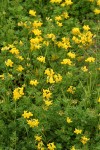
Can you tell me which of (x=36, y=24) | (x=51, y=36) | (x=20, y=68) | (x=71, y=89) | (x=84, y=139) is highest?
(x=36, y=24)

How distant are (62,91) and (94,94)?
16.7 inches

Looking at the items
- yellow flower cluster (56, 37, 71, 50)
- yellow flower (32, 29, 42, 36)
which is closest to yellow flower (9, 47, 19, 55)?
yellow flower (32, 29, 42, 36)

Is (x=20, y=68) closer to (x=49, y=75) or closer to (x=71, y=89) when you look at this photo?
(x=49, y=75)

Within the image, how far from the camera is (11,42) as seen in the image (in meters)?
5.49

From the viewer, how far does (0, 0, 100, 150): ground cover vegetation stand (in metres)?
4.42

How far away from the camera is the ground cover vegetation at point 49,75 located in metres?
4.42

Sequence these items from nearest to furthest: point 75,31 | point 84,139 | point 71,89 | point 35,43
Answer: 1. point 84,139
2. point 71,89
3. point 35,43
4. point 75,31

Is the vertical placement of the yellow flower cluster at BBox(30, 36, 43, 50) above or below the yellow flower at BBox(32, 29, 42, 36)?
below

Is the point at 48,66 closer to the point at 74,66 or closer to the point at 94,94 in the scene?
the point at 74,66

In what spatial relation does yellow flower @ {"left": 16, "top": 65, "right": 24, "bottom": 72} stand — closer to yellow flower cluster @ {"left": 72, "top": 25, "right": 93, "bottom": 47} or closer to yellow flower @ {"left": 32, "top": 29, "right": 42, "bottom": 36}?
yellow flower @ {"left": 32, "top": 29, "right": 42, "bottom": 36}

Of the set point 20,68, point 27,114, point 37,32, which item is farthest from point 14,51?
point 27,114

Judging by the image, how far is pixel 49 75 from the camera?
490cm

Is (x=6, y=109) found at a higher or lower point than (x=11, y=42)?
lower

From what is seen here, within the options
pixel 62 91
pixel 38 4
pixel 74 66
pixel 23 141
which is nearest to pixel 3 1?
pixel 38 4
